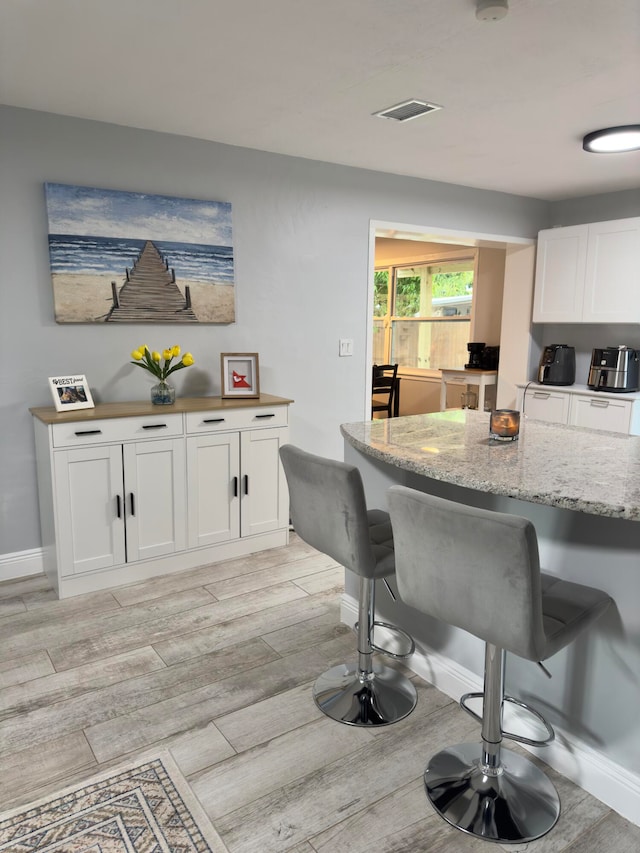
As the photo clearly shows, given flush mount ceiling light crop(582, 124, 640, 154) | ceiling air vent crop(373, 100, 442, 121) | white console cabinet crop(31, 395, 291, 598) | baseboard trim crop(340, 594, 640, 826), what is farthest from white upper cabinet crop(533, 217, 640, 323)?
baseboard trim crop(340, 594, 640, 826)

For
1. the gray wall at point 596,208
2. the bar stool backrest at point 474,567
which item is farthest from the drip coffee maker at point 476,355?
the bar stool backrest at point 474,567

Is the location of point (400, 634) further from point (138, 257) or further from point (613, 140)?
point (613, 140)

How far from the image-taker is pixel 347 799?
184cm

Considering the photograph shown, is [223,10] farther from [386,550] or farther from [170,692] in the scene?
[170,692]

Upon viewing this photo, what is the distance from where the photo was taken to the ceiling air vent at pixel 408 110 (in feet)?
9.47

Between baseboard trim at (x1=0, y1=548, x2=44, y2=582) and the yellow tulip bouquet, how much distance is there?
1167 mm

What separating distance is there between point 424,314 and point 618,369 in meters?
3.37

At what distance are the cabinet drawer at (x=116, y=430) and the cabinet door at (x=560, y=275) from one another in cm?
339

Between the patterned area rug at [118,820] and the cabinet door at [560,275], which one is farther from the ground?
the cabinet door at [560,275]

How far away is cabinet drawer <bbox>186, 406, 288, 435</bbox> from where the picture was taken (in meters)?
3.38

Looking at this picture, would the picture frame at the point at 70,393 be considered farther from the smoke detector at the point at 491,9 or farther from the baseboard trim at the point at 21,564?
the smoke detector at the point at 491,9

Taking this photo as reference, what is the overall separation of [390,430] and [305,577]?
126cm

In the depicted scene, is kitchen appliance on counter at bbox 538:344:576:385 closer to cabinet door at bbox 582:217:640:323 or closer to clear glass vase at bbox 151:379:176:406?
cabinet door at bbox 582:217:640:323

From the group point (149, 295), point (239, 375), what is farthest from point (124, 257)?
→ point (239, 375)
